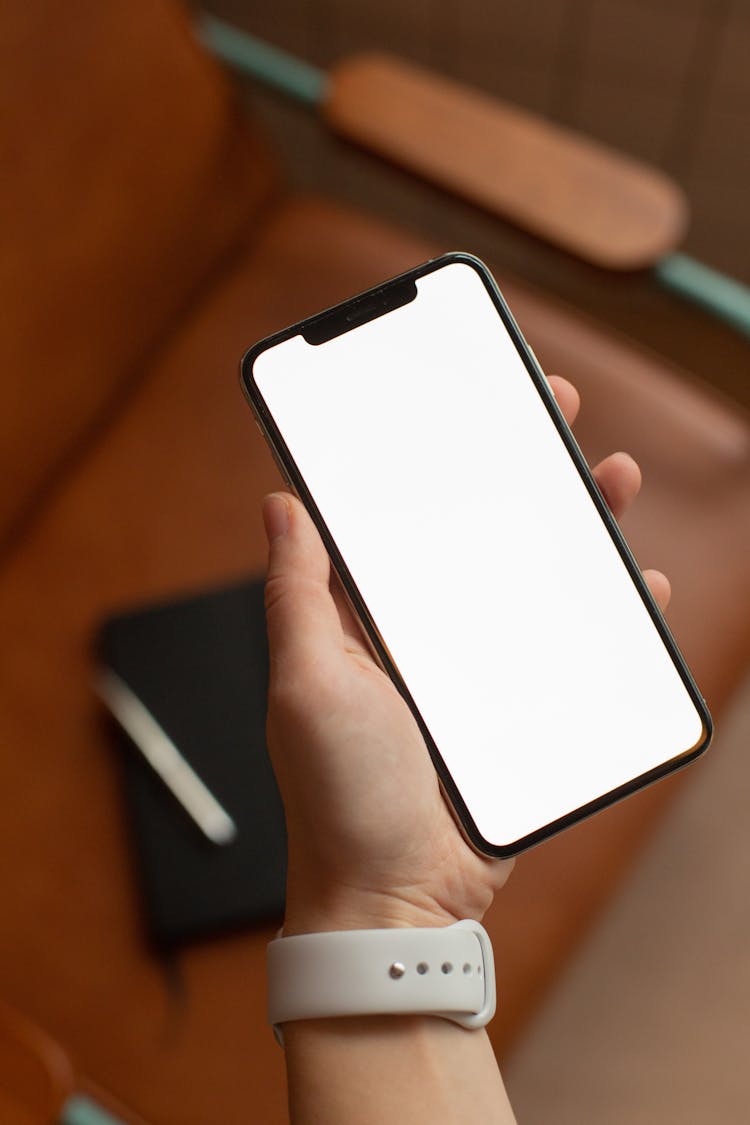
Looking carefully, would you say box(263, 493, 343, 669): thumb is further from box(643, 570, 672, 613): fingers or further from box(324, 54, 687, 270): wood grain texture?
box(324, 54, 687, 270): wood grain texture

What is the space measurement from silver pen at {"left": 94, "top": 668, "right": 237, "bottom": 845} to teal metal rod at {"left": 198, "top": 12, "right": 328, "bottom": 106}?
0.50m

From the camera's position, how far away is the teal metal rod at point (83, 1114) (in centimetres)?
65

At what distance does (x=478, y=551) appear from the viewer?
0.58 metres

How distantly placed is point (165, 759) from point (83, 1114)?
228 millimetres

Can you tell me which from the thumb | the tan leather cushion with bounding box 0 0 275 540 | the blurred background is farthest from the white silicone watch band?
the blurred background

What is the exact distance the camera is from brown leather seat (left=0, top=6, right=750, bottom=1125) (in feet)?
2.30

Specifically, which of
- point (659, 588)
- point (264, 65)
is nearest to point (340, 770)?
point (659, 588)

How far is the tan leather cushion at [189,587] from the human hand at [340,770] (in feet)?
0.48

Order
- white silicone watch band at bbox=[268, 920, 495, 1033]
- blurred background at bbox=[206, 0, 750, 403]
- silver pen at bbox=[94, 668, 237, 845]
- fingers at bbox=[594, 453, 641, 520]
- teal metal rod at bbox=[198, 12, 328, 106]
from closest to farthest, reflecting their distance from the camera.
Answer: white silicone watch band at bbox=[268, 920, 495, 1033] < fingers at bbox=[594, 453, 641, 520] < silver pen at bbox=[94, 668, 237, 845] < teal metal rod at bbox=[198, 12, 328, 106] < blurred background at bbox=[206, 0, 750, 403]

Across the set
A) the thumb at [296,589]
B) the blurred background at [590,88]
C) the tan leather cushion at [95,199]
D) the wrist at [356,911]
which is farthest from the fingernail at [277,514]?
the blurred background at [590,88]

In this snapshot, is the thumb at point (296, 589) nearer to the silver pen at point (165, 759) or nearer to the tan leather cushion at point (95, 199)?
the silver pen at point (165, 759)

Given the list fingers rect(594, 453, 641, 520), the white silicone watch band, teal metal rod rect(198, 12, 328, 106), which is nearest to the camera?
the white silicone watch band

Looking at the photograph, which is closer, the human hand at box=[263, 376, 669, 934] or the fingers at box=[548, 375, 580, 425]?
the human hand at box=[263, 376, 669, 934]

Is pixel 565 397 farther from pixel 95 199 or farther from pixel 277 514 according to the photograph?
pixel 95 199
